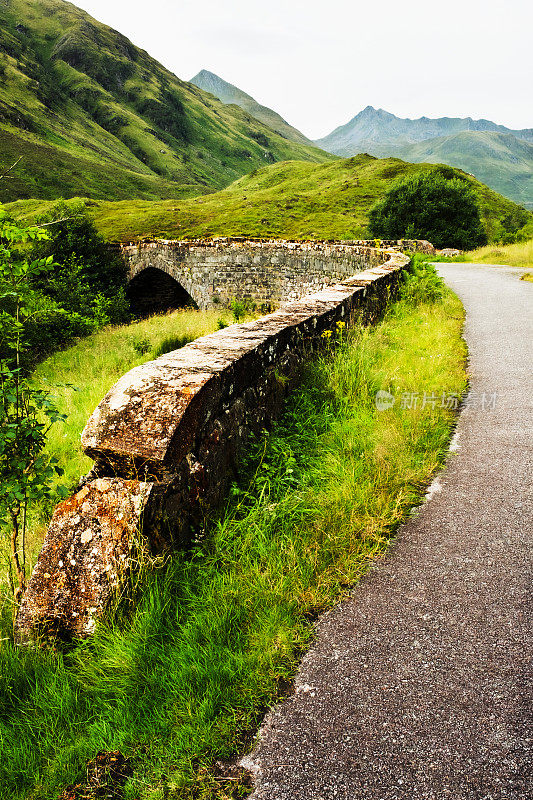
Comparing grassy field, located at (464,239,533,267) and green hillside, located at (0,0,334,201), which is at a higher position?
green hillside, located at (0,0,334,201)

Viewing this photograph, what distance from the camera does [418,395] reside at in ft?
15.3

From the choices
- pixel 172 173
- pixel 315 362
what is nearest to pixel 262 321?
pixel 315 362

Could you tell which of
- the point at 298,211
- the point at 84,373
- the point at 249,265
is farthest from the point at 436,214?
the point at 84,373

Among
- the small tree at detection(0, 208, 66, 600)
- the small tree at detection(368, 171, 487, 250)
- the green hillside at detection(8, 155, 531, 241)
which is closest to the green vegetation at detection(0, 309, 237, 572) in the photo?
the small tree at detection(0, 208, 66, 600)

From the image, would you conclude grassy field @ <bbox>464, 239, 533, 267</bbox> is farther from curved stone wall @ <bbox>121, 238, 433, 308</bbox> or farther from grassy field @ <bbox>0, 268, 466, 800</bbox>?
grassy field @ <bbox>0, 268, 466, 800</bbox>

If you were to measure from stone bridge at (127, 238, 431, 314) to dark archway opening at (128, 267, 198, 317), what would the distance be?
0.11 meters

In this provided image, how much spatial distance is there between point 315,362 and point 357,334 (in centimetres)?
132

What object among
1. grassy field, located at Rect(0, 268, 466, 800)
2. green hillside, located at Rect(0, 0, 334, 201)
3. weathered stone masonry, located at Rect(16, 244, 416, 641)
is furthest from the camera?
green hillside, located at Rect(0, 0, 334, 201)

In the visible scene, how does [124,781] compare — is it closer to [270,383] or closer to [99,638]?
[99,638]

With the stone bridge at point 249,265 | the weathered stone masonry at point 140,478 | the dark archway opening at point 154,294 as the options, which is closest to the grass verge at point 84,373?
the weathered stone masonry at point 140,478

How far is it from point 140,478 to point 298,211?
6124cm

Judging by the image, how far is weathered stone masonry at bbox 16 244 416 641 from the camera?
2.29m

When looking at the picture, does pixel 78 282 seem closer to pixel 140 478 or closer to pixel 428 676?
pixel 140 478

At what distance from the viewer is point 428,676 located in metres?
1.86
